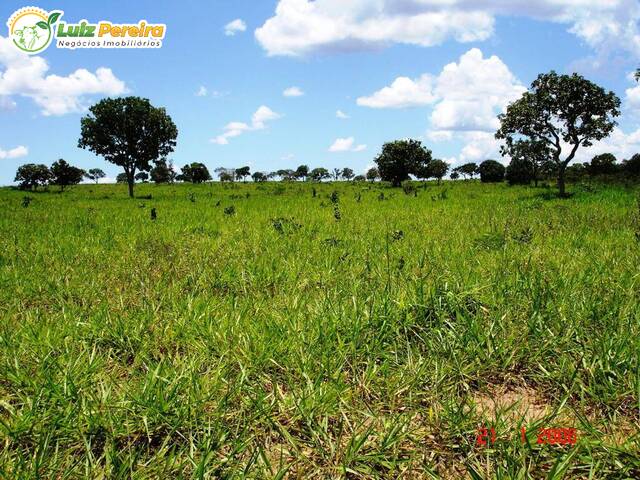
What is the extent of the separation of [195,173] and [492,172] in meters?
66.1

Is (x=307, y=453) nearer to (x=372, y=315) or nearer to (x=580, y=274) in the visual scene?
(x=372, y=315)

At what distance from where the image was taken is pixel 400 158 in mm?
60469

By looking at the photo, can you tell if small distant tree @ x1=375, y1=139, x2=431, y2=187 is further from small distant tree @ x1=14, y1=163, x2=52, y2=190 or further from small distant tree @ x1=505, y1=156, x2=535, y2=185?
small distant tree @ x1=14, y1=163, x2=52, y2=190

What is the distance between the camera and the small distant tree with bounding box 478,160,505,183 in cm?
7138

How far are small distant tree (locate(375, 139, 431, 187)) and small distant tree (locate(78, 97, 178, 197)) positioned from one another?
3334cm

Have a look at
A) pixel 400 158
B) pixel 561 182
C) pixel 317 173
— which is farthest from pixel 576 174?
pixel 317 173

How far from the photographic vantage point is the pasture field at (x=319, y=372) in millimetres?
2055

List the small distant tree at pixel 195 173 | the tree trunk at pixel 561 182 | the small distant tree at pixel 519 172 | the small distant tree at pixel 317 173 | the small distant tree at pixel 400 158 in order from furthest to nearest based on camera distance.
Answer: the small distant tree at pixel 317 173 < the small distant tree at pixel 195 173 < the small distant tree at pixel 400 158 < the small distant tree at pixel 519 172 < the tree trunk at pixel 561 182

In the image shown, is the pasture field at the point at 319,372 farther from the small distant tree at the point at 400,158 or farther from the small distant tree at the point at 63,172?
the small distant tree at the point at 63,172

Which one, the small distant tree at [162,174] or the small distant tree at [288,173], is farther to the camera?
the small distant tree at [288,173]

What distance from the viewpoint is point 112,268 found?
5754 millimetres

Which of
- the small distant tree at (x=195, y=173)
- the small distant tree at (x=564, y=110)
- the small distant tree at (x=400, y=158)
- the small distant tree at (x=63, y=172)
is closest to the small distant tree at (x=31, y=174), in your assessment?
the small distant tree at (x=63, y=172)

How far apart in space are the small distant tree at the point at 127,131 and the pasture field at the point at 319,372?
122 ft

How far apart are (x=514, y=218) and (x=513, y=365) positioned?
29.4 feet
